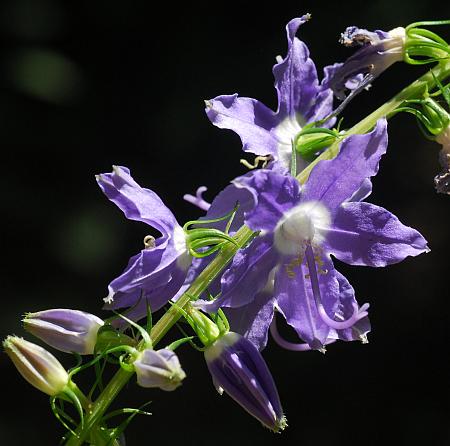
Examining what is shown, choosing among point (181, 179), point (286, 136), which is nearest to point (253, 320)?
point (286, 136)

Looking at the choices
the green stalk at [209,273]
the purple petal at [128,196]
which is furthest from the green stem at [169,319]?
the purple petal at [128,196]

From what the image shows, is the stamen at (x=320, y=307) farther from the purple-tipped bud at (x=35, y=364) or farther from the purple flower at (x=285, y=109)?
the purple-tipped bud at (x=35, y=364)

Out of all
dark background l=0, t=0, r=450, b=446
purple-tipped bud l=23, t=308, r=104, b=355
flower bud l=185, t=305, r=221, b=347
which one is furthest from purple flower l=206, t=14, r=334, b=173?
dark background l=0, t=0, r=450, b=446

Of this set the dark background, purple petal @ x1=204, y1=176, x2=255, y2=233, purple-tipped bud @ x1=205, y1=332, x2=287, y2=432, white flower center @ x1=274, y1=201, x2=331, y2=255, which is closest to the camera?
purple-tipped bud @ x1=205, y1=332, x2=287, y2=432

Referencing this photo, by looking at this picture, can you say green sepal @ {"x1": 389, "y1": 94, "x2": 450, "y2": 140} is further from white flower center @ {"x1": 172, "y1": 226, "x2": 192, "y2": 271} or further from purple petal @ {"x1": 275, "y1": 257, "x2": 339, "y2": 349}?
white flower center @ {"x1": 172, "y1": 226, "x2": 192, "y2": 271}

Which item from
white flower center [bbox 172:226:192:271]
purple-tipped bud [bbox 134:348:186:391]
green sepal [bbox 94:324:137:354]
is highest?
white flower center [bbox 172:226:192:271]

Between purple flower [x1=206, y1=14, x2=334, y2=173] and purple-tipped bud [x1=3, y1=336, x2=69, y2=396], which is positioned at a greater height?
purple flower [x1=206, y1=14, x2=334, y2=173]
